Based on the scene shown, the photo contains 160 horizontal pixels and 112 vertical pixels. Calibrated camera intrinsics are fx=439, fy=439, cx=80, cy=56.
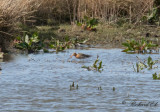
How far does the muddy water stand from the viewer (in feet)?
19.0

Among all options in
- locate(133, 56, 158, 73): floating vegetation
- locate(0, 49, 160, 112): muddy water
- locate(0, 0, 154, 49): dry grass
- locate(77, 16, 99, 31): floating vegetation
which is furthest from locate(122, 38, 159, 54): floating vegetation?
locate(0, 0, 154, 49): dry grass

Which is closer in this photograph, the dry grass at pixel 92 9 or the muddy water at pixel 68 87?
the muddy water at pixel 68 87

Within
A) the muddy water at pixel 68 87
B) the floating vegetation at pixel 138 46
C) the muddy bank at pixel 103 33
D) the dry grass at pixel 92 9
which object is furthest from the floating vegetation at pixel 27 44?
the dry grass at pixel 92 9

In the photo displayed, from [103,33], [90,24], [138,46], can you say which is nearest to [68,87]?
[138,46]

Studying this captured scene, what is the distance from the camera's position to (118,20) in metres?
16.2

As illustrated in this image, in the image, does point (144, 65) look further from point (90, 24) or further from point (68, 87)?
point (90, 24)

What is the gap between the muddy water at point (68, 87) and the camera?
5.79 metres

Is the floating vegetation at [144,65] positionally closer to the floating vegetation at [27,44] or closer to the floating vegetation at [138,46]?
the floating vegetation at [138,46]

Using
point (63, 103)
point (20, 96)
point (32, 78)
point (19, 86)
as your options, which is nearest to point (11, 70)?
point (32, 78)

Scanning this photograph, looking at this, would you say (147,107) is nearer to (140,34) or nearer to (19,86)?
(19,86)

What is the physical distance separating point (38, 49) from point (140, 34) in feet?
15.0

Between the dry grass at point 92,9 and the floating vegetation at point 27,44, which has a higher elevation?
the dry grass at point 92,9

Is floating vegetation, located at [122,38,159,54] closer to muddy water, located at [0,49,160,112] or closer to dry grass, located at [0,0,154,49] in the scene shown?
muddy water, located at [0,49,160,112]

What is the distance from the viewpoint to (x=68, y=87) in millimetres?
7051
